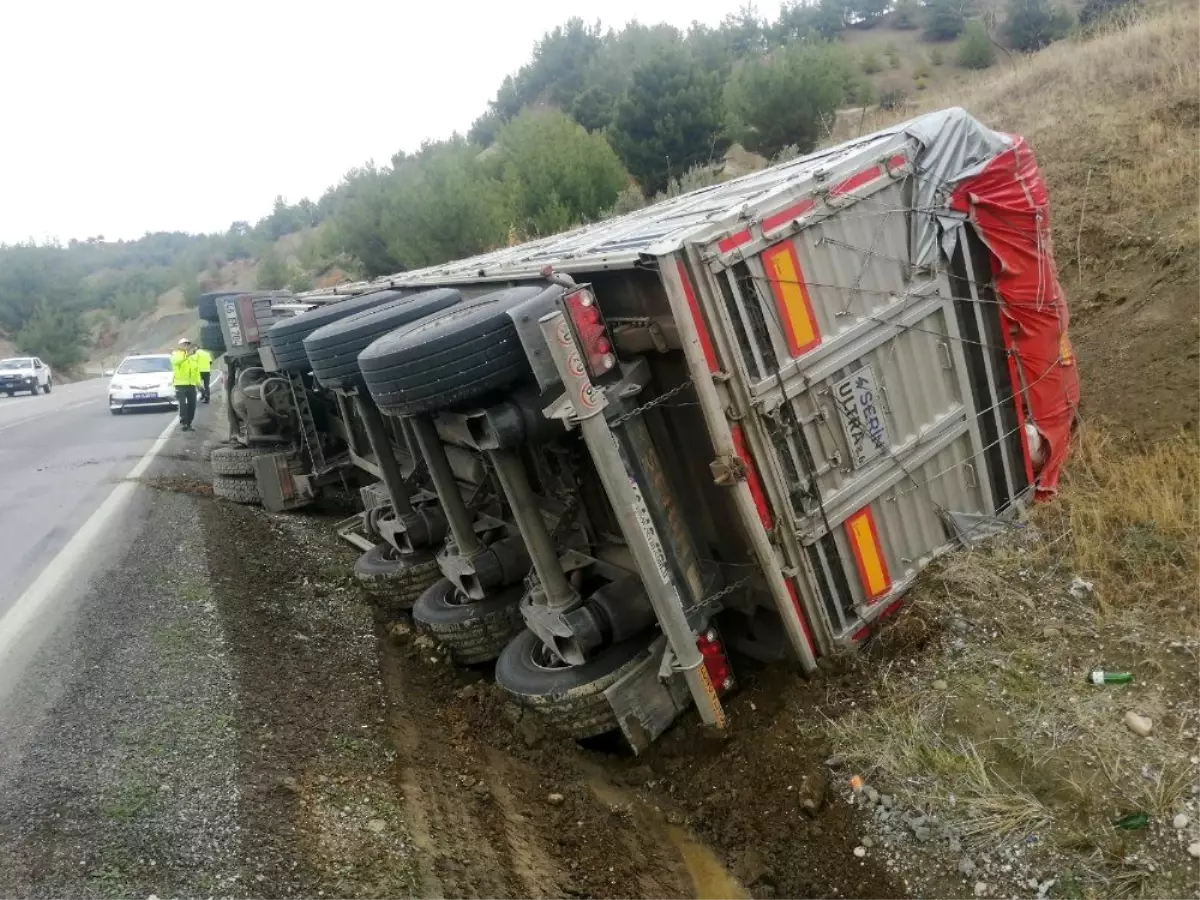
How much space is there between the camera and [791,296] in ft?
12.5

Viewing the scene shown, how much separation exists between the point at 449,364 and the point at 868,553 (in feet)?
7.14

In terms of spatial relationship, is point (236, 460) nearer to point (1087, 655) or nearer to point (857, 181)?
point (857, 181)

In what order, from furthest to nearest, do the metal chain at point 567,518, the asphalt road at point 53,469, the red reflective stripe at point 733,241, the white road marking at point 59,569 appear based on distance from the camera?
the asphalt road at point 53,469, the white road marking at point 59,569, the metal chain at point 567,518, the red reflective stripe at point 733,241

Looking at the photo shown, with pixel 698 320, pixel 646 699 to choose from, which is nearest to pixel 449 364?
pixel 698 320

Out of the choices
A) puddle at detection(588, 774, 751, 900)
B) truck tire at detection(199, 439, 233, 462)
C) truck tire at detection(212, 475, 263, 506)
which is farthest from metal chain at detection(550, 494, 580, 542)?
truck tire at detection(199, 439, 233, 462)

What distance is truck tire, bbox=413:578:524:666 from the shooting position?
16.0 ft

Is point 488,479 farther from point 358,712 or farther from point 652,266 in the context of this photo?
point 652,266

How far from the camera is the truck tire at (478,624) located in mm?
4875

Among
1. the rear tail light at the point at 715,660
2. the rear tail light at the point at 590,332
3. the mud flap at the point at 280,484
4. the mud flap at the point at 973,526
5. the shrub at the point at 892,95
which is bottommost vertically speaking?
the mud flap at the point at 973,526

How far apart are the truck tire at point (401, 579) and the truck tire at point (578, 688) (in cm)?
166

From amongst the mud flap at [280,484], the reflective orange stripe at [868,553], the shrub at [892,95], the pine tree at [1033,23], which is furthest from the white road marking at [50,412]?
the pine tree at [1033,23]

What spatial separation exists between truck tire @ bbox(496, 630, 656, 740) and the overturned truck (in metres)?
0.01

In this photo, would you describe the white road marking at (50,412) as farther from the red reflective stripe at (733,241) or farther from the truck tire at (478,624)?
the red reflective stripe at (733,241)

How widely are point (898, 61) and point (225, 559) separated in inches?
1248
